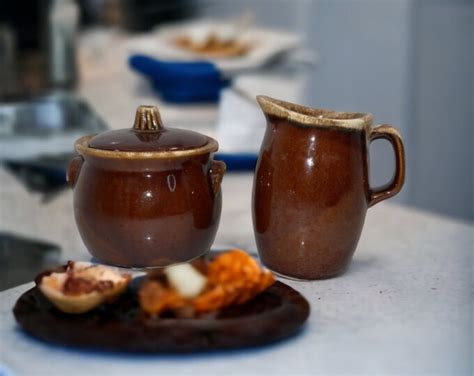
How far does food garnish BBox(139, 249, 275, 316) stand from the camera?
0.57m

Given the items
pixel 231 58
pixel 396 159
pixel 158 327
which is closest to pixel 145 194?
pixel 158 327

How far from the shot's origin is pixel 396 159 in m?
0.73

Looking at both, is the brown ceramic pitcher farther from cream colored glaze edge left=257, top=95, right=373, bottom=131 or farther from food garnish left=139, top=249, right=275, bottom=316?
food garnish left=139, top=249, right=275, bottom=316

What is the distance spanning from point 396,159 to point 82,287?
1.11 ft

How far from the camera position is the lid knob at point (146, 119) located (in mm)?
694

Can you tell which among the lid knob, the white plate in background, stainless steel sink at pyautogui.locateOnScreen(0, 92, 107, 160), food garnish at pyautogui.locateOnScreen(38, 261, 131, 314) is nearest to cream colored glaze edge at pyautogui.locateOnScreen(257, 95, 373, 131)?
the lid knob

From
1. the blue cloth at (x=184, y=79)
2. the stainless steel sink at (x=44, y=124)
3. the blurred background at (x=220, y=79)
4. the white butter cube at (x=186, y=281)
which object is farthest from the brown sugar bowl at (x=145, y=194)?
the blue cloth at (x=184, y=79)

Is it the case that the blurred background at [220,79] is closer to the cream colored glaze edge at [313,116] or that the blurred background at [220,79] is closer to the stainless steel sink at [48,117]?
the stainless steel sink at [48,117]

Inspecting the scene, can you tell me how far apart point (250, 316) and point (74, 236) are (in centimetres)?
43

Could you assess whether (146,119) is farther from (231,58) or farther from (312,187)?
(231,58)

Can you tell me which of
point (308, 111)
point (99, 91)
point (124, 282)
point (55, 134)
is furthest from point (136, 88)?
point (124, 282)

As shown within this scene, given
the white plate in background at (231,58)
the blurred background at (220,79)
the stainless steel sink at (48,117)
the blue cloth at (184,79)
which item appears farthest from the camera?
the white plate in background at (231,58)

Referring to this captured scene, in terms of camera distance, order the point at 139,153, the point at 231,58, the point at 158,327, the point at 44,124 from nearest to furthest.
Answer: the point at 158,327
the point at 139,153
the point at 44,124
the point at 231,58

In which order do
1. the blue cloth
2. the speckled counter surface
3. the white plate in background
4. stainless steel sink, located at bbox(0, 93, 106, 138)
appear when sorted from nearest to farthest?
the speckled counter surface
stainless steel sink, located at bbox(0, 93, 106, 138)
the blue cloth
the white plate in background
